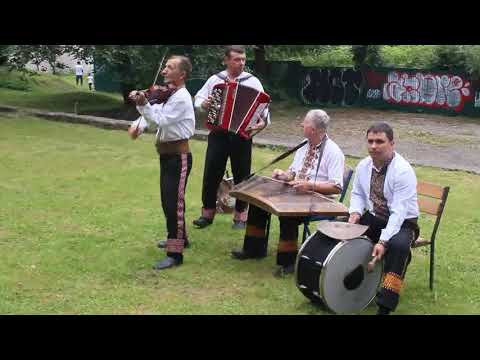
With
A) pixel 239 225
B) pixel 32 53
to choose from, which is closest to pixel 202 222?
pixel 239 225

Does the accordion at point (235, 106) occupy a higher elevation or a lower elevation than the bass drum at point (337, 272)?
higher

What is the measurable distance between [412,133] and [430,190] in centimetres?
1076

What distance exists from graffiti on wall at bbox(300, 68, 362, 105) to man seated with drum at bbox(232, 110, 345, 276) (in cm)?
1583

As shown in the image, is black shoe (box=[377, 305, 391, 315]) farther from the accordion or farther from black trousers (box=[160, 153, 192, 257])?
the accordion

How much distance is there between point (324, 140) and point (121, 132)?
28.3 feet

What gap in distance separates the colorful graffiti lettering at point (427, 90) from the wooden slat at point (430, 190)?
15.0 metres

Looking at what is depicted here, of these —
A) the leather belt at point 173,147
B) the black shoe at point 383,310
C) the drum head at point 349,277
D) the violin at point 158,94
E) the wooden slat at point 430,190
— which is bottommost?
the black shoe at point 383,310

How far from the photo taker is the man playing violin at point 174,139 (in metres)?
5.61

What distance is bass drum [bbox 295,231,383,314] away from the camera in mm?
4707

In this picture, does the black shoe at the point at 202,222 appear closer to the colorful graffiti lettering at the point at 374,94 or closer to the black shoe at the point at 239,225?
the black shoe at the point at 239,225

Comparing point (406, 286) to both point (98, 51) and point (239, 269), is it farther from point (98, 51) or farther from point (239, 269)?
point (98, 51)

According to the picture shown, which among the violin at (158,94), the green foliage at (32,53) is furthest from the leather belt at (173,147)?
the green foliage at (32,53)

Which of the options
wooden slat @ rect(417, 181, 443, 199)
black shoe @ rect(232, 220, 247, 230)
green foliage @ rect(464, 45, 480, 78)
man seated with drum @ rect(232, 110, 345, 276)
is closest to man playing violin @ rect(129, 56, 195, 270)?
man seated with drum @ rect(232, 110, 345, 276)

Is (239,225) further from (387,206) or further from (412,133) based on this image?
(412,133)
